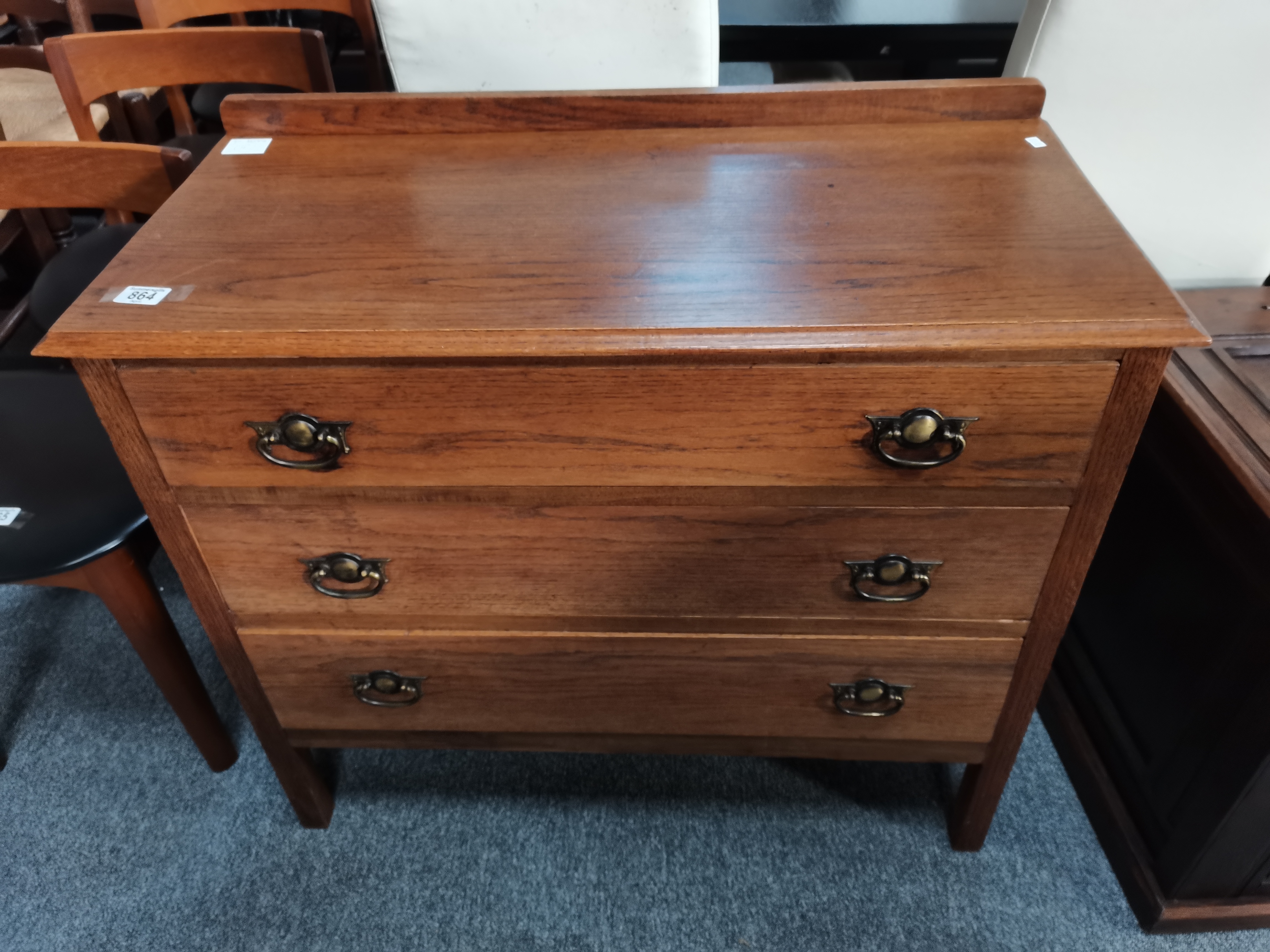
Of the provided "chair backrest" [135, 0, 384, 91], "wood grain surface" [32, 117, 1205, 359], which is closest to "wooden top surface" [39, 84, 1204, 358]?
"wood grain surface" [32, 117, 1205, 359]

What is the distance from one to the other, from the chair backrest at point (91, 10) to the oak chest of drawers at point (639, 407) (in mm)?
1264

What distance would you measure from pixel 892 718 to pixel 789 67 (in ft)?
4.08

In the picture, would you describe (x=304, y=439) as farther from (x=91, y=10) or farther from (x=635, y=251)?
(x=91, y=10)

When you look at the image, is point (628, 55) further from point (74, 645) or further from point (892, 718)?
point (74, 645)

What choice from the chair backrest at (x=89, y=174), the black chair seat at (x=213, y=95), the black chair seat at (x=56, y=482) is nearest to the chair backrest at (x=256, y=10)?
the black chair seat at (x=213, y=95)

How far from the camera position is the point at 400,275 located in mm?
732

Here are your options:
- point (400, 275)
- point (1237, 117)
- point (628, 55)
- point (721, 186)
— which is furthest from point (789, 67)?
point (400, 275)

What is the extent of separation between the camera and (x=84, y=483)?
1.02 metres

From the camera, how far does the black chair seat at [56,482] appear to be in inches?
37.9

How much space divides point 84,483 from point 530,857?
27.7 inches

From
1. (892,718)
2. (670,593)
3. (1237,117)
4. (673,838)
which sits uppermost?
(1237,117)

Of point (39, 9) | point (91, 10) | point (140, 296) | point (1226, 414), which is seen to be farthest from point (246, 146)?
point (39, 9)

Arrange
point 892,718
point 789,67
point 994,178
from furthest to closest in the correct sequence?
point 789,67 < point 892,718 < point 994,178

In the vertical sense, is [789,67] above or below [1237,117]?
below
